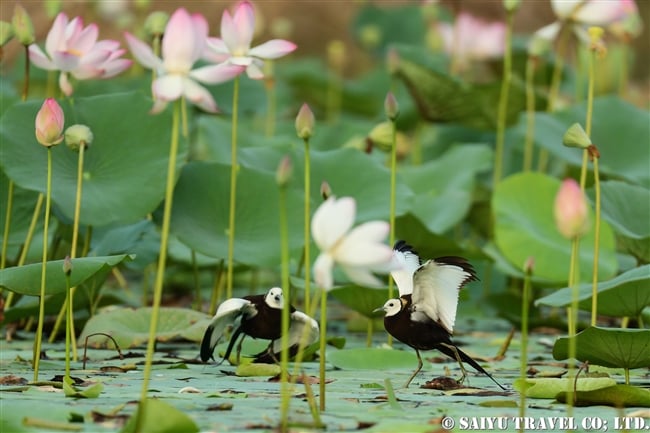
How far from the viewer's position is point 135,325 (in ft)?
7.00

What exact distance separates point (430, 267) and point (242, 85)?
244 cm

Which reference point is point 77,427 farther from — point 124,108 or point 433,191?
point 433,191

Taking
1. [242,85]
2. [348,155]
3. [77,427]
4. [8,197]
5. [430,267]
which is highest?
[242,85]

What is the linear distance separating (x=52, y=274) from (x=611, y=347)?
849 mm

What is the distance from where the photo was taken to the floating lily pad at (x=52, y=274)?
1.68 metres

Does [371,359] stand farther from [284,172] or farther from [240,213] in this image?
[284,172]

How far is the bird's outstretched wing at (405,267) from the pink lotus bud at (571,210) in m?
0.47

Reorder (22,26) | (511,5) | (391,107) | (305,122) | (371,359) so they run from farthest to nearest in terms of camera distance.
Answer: (511,5) → (22,26) → (371,359) → (391,107) → (305,122)

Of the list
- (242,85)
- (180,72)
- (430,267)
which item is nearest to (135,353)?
(430,267)

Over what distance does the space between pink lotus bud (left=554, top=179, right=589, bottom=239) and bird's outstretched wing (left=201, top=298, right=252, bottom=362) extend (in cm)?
61

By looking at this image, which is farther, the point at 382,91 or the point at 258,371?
the point at 382,91

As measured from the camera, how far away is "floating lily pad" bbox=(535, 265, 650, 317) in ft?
5.79

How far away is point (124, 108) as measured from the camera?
89.9 inches

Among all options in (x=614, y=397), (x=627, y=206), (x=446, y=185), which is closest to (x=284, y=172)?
(x=614, y=397)
